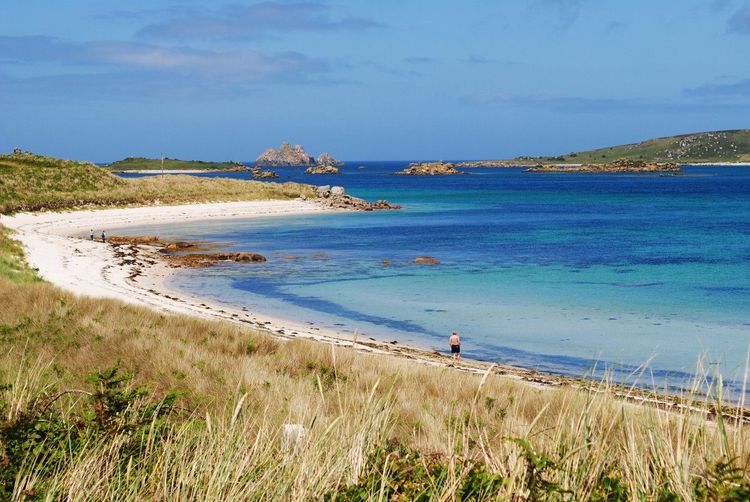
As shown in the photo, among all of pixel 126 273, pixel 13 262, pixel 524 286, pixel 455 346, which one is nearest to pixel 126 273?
pixel 126 273

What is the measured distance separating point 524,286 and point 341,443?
28763 millimetres

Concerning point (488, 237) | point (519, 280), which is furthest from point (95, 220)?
point (519, 280)

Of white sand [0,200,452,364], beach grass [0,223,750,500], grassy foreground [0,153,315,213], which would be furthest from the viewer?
grassy foreground [0,153,315,213]

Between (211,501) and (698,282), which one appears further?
(698,282)

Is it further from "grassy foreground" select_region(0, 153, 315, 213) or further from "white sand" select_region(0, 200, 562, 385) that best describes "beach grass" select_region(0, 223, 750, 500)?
"grassy foreground" select_region(0, 153, 315, 213)

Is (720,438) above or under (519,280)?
above

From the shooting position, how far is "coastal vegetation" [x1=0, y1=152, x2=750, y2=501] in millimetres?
4191

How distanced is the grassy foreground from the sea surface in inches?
504

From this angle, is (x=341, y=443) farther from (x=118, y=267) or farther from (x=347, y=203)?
(x=347, y=203)

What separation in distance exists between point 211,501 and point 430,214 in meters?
75.8

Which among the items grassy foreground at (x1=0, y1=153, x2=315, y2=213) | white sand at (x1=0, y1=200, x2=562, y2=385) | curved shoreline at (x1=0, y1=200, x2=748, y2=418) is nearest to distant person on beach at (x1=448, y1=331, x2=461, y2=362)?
curved shoreline at (x1=0, y1=200, x2=748, y2=418)

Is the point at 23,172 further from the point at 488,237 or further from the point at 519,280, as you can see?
the point at 519,280

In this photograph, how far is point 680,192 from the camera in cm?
12019

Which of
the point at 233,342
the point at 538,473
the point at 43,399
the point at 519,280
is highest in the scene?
the point at 538,473
